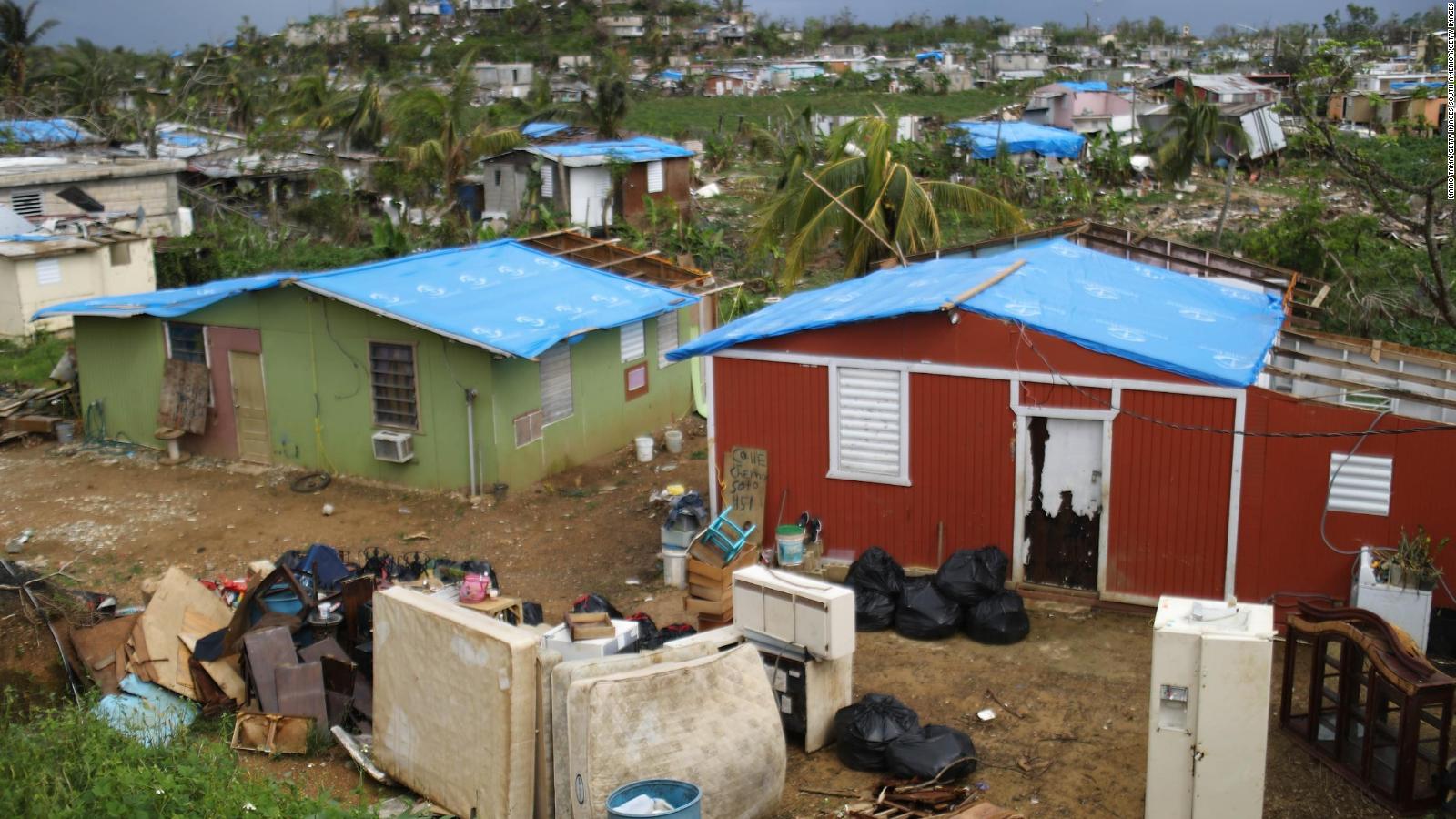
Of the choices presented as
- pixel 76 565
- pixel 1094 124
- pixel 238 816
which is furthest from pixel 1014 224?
pixel 1094 124

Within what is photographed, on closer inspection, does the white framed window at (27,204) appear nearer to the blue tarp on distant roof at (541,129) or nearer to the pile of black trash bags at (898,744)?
the blue tarp on distant roof at (541,129)

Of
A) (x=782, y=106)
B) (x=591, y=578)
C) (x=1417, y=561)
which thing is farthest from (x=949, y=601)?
(x=782, y=106)

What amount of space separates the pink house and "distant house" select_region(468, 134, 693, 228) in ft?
84.0

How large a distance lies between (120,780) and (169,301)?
11885 mm

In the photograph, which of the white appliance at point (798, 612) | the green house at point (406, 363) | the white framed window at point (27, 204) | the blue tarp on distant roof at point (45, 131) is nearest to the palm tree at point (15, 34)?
the blue tarp on distant roof at point (45, 131)

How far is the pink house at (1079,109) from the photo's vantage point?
55.4 metres

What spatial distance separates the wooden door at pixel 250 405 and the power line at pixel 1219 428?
11.1 meters

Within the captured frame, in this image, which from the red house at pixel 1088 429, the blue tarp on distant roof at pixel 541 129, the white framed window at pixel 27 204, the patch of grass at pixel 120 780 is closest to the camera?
the patch of grass at pixel 120 780

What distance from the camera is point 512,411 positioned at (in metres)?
16.0

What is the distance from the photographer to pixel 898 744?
8586 mm

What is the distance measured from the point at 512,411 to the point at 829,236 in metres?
6.07

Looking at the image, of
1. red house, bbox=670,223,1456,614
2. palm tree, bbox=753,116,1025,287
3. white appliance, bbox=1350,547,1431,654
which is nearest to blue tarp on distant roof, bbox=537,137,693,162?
palm tree, bbox=753,116,1025,287

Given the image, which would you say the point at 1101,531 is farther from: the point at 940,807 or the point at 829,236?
the point at 829,236

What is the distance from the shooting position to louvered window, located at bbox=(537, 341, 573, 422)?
54.5 feet
